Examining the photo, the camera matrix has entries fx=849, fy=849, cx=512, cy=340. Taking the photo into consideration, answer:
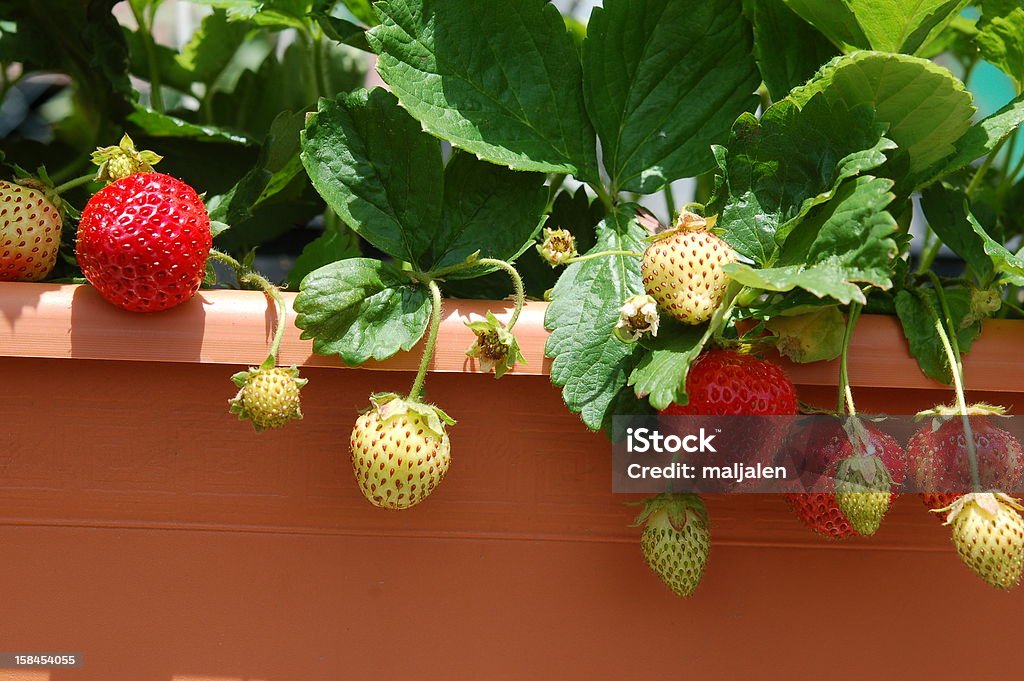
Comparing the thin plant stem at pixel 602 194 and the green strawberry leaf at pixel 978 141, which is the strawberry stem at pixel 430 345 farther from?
the green strawberry leaf at pixel 978 141

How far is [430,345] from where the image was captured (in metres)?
Answer: 0.46

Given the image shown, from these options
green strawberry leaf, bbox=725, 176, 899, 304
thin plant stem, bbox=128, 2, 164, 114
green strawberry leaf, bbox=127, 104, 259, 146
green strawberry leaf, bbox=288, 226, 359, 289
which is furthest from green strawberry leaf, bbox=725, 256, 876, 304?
thin plant stem, bbox=128, 2, 164, 114

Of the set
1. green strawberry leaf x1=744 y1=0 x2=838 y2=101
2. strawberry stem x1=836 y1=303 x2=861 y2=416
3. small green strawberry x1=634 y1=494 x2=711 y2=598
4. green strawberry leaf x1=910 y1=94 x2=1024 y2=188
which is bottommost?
small green strawberry x1=634 y1=494 x2=711 y2=598

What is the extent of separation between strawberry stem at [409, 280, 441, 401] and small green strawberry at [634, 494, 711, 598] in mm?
141

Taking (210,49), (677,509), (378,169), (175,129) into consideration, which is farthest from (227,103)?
(677,509)

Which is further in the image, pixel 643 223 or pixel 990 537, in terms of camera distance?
pixel 643 223

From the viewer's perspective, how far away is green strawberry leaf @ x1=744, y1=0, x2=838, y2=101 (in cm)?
53

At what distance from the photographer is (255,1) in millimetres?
689

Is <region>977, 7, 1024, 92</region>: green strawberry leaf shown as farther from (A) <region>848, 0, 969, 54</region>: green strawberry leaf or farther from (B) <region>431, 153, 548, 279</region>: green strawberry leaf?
(B) <region>431, 153, 548, 279</region>: green strawberry leaf

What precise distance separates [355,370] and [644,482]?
18 centimetres

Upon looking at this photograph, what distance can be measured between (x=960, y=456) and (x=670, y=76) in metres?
0.28

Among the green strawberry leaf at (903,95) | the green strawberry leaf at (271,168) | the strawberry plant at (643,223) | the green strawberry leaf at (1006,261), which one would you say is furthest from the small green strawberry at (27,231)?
the green strawberry leaf at (1006,261)

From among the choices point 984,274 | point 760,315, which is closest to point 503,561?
point 760,315

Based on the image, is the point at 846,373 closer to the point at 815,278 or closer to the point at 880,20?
the point at 815,278
